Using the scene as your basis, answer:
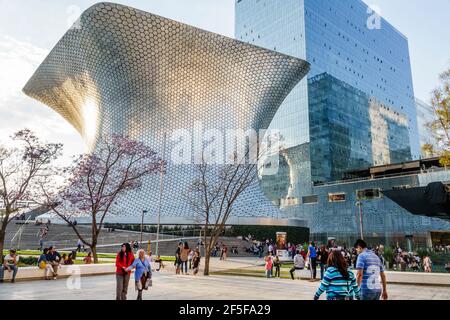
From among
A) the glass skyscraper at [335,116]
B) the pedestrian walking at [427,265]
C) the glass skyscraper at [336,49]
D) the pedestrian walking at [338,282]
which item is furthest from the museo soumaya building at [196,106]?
the pedestrian walking at [338,282]

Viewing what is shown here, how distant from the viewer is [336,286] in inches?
161

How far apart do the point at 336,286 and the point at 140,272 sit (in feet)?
14.9

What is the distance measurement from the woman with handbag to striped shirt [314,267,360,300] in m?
4.34

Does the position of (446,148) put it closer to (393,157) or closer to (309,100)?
(309,100)

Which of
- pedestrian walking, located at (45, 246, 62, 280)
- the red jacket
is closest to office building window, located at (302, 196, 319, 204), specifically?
pedestrian walking, located at (45, 246, 62, 280)

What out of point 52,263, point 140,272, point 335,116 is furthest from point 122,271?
point 335,116

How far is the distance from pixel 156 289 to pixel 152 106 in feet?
115

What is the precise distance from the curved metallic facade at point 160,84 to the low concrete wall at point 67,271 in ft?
86.9

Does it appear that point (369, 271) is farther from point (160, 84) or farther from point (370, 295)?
point (160, 84)

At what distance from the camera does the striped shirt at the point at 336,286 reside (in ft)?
13.4

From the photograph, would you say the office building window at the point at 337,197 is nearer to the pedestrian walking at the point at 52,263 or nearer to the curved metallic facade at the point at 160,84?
the curved metallic facade at the point at 160,84

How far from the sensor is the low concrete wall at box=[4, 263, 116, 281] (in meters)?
11.3

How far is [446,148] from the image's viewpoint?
42.1 ft
